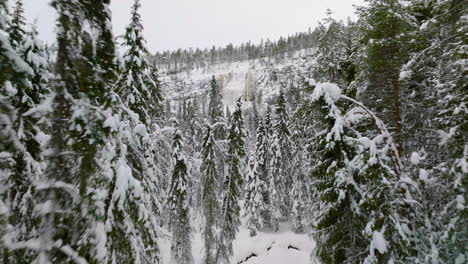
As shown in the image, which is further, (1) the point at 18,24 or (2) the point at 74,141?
(1) the point at 18,24

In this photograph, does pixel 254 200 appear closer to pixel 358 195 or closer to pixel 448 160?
pixel 358 195

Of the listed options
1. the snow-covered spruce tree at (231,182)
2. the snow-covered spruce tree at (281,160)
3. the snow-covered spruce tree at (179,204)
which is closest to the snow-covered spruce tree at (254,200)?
the snow-covered spruce tree at (281,160)

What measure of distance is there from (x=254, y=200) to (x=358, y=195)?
90.6ft

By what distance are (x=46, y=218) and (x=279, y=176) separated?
35138 mm

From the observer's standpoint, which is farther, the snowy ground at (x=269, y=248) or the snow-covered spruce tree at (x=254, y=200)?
the snow-covered spruce tree at (x=254, y=200)

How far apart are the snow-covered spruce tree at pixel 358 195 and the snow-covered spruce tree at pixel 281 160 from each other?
2699cm

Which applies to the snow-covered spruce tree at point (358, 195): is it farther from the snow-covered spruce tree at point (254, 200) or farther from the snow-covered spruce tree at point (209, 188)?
the snow-covered spruce tree at point (254, 200)

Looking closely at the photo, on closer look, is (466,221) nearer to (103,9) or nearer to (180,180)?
(103,9)

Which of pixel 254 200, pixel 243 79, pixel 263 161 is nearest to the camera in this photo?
pixel 254 200

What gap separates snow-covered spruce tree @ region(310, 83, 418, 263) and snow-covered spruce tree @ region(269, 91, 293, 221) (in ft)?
88.6

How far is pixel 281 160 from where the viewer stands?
37062mm

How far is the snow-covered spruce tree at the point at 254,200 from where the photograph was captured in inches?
1380

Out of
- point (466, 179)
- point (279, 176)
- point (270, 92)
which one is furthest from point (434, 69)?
point (270, 92)

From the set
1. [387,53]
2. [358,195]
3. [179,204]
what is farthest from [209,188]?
[387,53]
